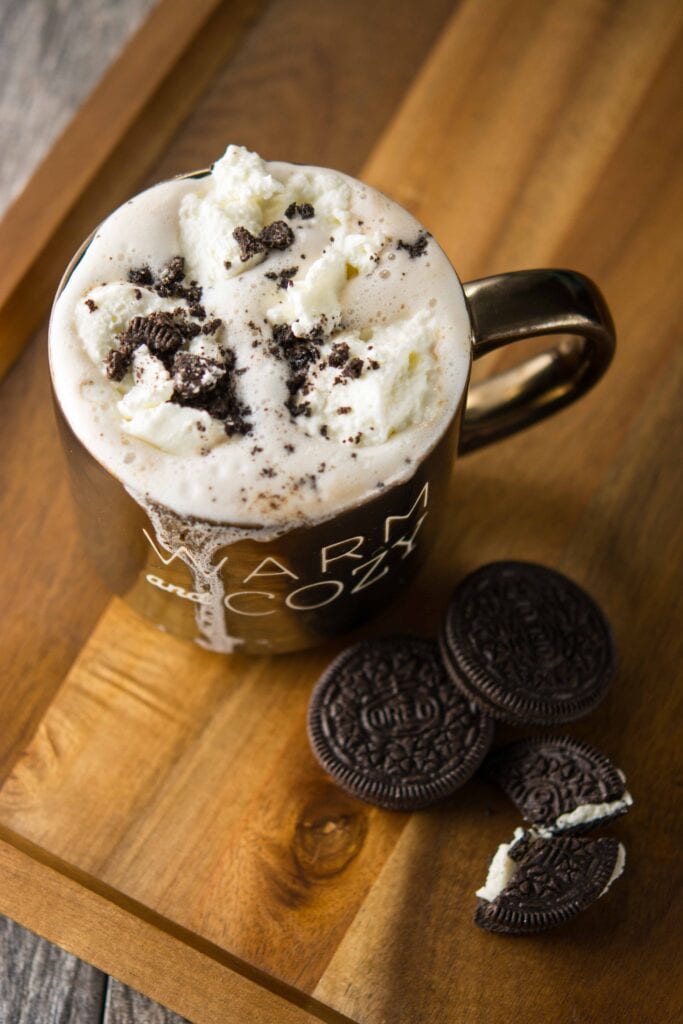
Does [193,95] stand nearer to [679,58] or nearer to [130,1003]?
[679,58]

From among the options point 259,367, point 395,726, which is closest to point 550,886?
point 395,726

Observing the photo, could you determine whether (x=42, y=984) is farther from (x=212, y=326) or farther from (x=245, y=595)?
(x=212, y=326)

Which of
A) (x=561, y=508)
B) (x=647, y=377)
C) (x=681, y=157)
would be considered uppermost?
(x=681, y=157)

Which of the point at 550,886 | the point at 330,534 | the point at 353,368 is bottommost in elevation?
the point at 550,886

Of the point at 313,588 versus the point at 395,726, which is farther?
the point at 395,726

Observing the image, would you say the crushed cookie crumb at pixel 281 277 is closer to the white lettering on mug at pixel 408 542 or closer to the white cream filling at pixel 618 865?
the white lettering on mug at pixel 408 542

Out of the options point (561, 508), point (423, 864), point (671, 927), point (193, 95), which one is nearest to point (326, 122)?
point (193, 95)

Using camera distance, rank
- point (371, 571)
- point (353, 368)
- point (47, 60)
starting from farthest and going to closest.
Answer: point (47, 60) < point (371, 571) < point (353, 368)

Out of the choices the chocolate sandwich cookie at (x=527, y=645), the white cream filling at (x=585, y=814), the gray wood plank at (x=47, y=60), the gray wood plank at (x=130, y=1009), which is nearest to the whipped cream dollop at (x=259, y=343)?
the chocolate sandwich cookie at (x=527, y=645)
